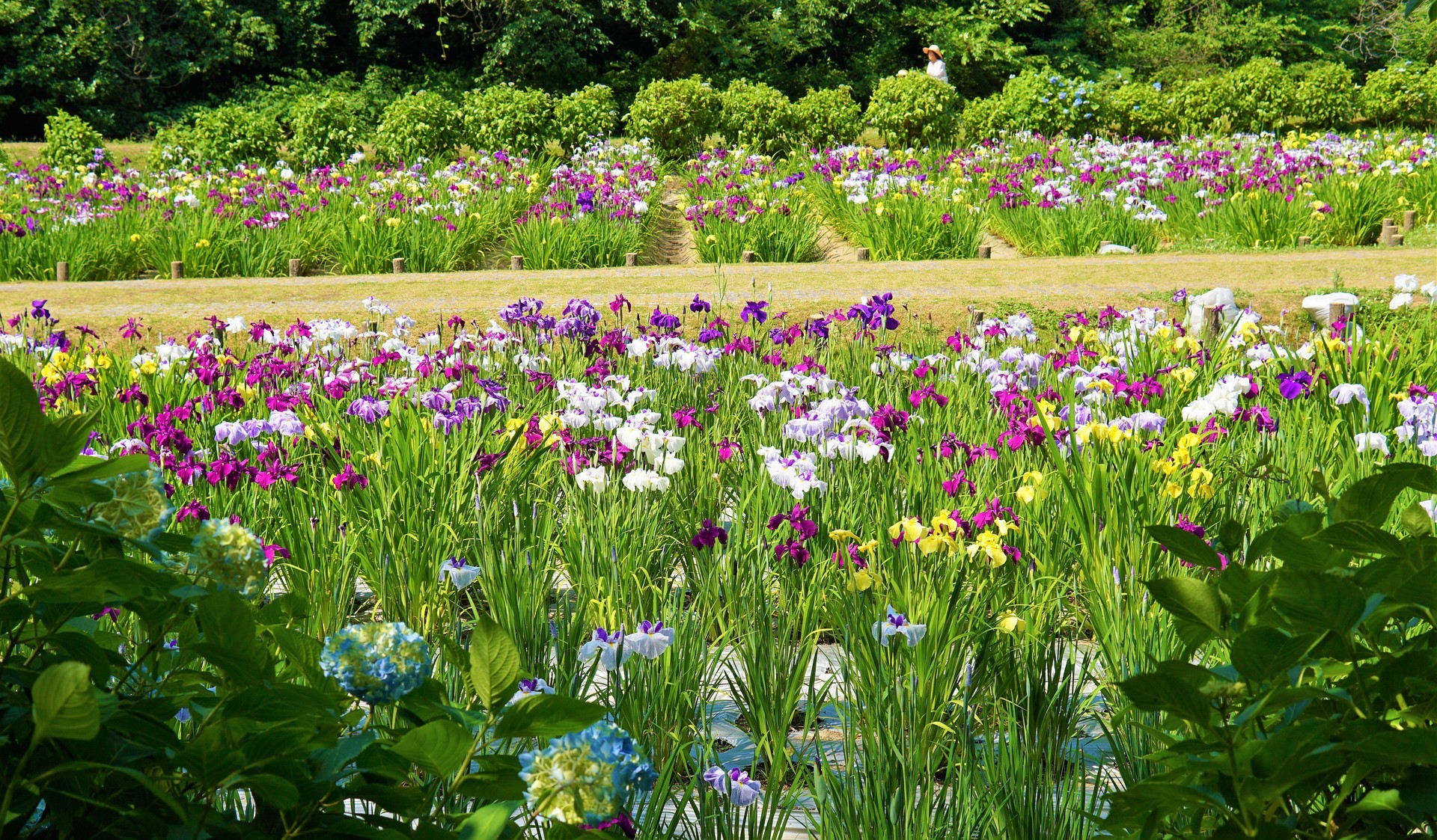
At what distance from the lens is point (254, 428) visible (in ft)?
9.95

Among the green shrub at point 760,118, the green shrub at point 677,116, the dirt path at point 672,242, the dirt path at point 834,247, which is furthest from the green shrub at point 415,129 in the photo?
the dirt path at point 834,247

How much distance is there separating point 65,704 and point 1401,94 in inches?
828

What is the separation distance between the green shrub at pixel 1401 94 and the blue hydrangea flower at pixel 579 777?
2055 centimetres

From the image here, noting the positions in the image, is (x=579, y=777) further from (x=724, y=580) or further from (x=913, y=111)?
(x=913, y=111)

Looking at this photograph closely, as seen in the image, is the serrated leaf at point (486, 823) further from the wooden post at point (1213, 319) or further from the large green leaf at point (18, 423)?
the wooden post at point (1213, 319)

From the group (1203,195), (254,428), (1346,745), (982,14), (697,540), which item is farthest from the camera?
(982,14)

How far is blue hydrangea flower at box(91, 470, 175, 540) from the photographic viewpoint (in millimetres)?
991

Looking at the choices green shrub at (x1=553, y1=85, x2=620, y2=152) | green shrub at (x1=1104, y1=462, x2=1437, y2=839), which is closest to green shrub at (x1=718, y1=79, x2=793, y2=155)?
green shrub at (x1=553, y1=85, x2=620, y2=152)

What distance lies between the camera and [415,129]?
535 inches

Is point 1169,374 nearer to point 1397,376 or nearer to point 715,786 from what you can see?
point 1397,376

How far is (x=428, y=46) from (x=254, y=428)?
2015cm

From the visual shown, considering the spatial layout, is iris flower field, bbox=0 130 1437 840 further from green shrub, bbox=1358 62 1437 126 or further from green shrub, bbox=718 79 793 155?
green shrub, bbox=1358 62 1437 126

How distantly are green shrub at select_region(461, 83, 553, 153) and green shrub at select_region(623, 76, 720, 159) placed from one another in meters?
1.32

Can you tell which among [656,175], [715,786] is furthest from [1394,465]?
[656,175]
